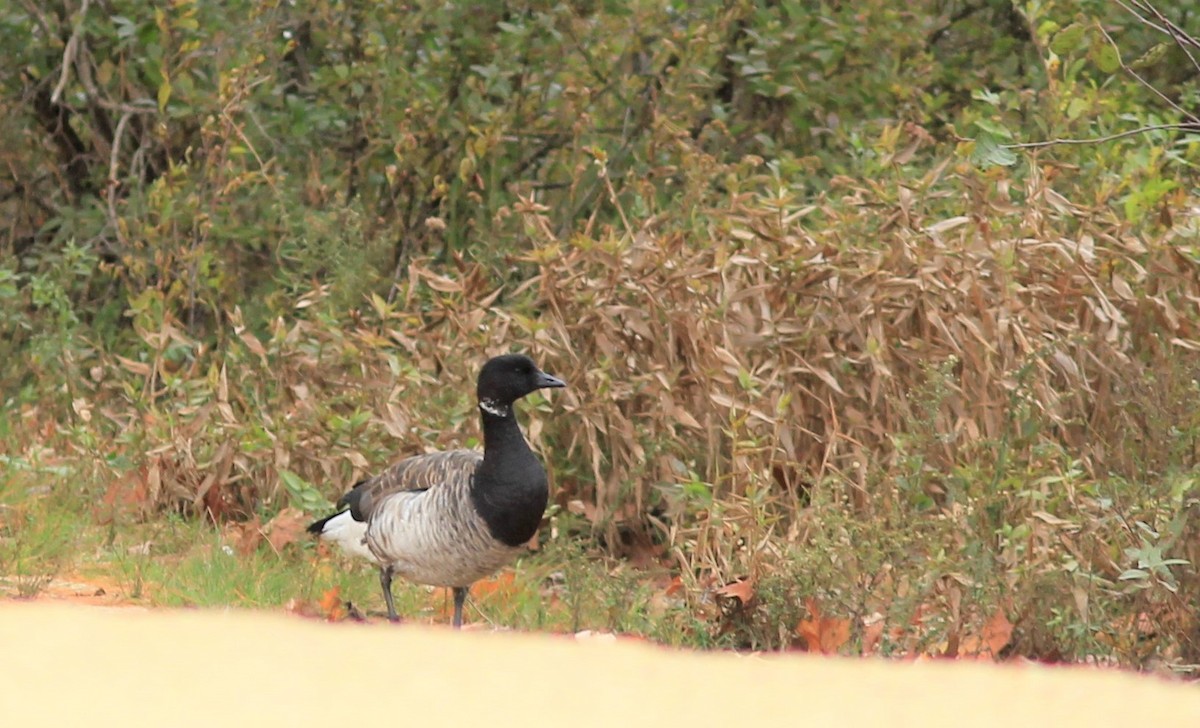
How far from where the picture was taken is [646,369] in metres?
7.55

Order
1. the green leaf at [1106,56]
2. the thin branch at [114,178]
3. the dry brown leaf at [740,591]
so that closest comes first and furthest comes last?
the green leaf at [1106,56]
the dry brown leaf at [740,591]
the thin branch at [114,178]

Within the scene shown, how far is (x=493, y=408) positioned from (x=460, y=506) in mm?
495

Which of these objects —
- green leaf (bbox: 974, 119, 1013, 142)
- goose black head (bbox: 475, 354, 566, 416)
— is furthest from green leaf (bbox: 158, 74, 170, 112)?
green leaf (bbox: 974, 119, 1013, 142)

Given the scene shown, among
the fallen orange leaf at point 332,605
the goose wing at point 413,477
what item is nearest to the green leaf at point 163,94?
the goose wing at point 413,477

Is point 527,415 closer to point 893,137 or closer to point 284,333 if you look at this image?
point 284,333

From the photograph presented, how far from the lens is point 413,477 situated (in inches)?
264

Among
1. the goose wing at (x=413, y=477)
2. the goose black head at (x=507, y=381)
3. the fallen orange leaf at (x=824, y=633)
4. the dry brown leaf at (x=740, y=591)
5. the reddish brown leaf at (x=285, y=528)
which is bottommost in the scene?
the reddish brown leaf at (x=285, y=528)

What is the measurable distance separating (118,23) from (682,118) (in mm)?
3391

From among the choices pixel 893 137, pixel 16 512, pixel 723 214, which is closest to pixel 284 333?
pixel 16 512

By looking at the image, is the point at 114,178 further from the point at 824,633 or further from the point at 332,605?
the point at 824,633

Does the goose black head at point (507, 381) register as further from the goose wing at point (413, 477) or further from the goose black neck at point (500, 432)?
the goose wing at point (413, 477)

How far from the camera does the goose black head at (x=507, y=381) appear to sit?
666 centimetres

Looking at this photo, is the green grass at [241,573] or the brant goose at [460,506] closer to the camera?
the brant goose at [460,506]

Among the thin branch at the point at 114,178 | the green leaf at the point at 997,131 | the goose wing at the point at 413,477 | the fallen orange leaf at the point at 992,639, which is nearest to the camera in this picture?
the fallen orange leaf at the point at 992,639
